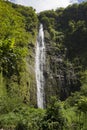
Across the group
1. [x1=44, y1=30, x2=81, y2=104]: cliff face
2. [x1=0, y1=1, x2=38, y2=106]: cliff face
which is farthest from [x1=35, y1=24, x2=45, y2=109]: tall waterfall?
[x1=0, y1=1, x2=38, y2=106]: cliff face

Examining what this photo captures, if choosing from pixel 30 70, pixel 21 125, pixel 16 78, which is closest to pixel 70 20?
pixel 30 70

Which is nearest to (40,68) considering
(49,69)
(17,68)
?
(49,69)

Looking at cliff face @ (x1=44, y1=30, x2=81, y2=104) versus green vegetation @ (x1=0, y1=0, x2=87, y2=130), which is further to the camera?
cliff face @ (x1=44, y1=30, x2=81, y2=104)

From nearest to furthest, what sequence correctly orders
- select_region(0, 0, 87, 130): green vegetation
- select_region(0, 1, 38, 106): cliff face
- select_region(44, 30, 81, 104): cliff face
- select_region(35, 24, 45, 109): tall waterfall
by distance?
select_region(0, 0, 87, 130): green vegetation < select_region(0, 1, 38, 106): cliff face < select_region(35, 24, 45, 109): tall waterfall < select_region(44, 30, 81, 104): cliff face

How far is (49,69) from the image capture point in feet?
159

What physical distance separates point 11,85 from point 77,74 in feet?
44.5

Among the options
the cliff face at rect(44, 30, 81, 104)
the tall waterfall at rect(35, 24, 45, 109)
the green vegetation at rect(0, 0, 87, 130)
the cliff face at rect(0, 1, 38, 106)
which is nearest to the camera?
the green vegetation at rect(0, 0, 87, 130)

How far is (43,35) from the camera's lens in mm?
54938

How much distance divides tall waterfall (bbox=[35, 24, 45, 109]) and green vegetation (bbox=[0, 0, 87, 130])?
75 cm

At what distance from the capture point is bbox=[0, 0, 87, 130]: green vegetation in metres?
19.8

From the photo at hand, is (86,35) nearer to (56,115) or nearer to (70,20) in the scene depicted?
(70,20)

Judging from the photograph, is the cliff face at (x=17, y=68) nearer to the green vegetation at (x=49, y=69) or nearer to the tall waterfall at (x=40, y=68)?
the green vegetation at (x=49, y=69)

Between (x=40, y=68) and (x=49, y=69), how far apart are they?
5.15 feet

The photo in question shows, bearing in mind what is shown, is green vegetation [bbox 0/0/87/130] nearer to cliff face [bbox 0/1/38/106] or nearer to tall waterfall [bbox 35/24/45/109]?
cliff face [bbox 0/1/38/106]
